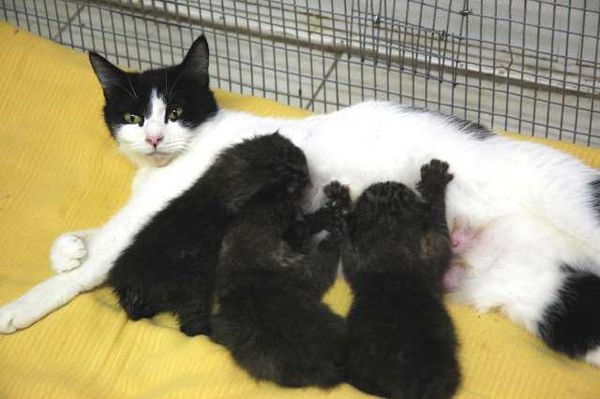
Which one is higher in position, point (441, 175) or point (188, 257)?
point (441, 175)

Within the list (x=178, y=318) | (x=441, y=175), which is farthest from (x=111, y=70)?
(x=441, y=175)

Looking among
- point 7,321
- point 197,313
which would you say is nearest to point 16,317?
point 7,321

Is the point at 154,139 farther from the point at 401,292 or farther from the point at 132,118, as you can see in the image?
the point at 401,292

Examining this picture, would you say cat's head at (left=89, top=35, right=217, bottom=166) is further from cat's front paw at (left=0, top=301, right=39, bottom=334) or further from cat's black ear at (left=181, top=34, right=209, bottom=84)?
cat's front paw at (left=0, top=301, right=39, bottom=334)

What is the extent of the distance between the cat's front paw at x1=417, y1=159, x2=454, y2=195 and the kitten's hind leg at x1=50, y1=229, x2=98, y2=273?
867 millimetres

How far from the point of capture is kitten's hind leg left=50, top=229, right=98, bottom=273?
2.01m

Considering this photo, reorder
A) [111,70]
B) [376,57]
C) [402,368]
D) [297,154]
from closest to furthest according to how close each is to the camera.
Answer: [402,368]
[297,154]
[111,70]
[376,57]

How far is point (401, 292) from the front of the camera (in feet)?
5.69

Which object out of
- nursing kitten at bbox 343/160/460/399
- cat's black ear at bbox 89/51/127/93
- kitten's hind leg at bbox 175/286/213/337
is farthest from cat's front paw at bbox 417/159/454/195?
cat's black ear at bbox 89/51/127/93

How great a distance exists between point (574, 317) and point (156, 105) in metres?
1.15

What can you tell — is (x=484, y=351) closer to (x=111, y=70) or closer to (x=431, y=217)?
(x=431, y=217)

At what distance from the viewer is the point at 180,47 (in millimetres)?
2938

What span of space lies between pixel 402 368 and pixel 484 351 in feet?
1.05

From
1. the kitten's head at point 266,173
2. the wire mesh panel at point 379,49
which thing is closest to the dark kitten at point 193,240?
the kitten's head at point 266,173
